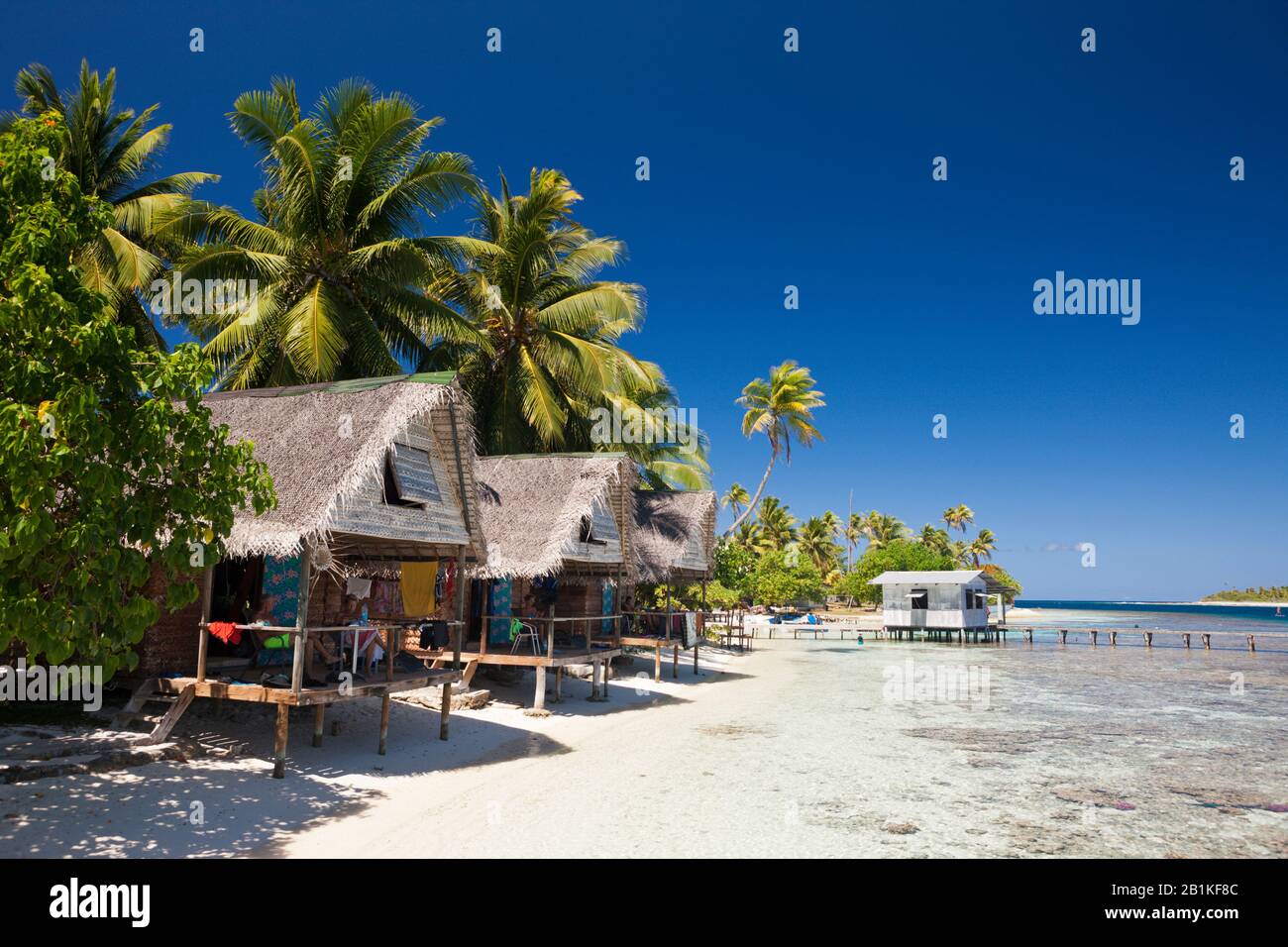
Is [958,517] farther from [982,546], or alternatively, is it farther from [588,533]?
[588,533]

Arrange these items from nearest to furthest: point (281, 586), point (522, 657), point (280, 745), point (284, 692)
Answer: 1. point (280, 745)
2. point (284, 692)
3. point (281, 586)
4. point (522, 657)

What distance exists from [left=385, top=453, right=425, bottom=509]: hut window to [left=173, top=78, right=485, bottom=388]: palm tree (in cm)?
620

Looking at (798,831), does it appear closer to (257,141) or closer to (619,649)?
(619,649)

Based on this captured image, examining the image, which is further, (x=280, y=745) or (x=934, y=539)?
(x=934, y=539)

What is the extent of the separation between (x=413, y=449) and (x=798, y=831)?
7958mm

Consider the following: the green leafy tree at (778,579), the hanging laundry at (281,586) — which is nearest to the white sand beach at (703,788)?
the hanging laundry at (281,586)

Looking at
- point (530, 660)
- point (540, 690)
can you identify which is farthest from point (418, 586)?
point (540, 690)

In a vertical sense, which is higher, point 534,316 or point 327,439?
point 534,316

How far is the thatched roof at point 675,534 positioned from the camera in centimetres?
2625

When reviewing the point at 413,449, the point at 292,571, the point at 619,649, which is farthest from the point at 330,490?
the point at 619,649

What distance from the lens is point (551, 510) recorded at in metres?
18.7

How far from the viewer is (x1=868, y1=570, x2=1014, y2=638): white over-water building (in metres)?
48.6

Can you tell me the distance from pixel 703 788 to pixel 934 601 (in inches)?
1644
